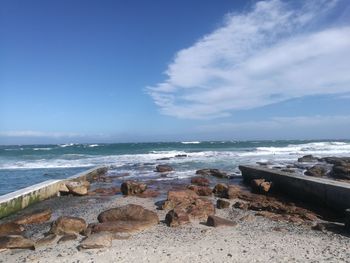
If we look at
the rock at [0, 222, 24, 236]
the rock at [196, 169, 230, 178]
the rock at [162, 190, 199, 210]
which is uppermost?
the rock at [196, 169, 230, 178]

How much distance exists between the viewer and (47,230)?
8812mm

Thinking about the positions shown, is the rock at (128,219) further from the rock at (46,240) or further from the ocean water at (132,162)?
the ocean water at (132,162)

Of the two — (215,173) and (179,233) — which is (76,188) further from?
(215,173)

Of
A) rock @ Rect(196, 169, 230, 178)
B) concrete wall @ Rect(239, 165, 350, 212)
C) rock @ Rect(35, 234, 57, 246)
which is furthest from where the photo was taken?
rock @ Rect(196, 169, 230, 178)

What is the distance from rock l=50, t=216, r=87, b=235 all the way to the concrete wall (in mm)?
6589

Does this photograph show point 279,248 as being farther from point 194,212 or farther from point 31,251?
point 31,251

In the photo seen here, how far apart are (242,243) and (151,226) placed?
2414 millimetres

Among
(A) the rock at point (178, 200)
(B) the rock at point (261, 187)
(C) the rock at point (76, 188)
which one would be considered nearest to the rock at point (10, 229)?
(A) the rock at point (178, 200)

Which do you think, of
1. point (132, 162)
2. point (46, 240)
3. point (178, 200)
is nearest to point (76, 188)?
point (178, 200)

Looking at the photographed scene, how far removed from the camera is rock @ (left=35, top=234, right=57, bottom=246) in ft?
24.5

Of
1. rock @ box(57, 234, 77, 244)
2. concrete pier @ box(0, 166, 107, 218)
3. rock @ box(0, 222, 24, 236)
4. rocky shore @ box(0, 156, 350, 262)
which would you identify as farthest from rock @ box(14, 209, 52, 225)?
rock @ box(57, 234, 77, 244)

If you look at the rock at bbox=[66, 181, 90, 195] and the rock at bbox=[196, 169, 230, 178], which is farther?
the rock at bbox=[196, 169, 230, 178]

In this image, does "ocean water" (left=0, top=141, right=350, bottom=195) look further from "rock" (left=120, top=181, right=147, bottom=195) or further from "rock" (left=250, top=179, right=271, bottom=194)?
"rock" (left=250, top=179, right=271, bottom=194)

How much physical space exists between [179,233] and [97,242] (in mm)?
1865
